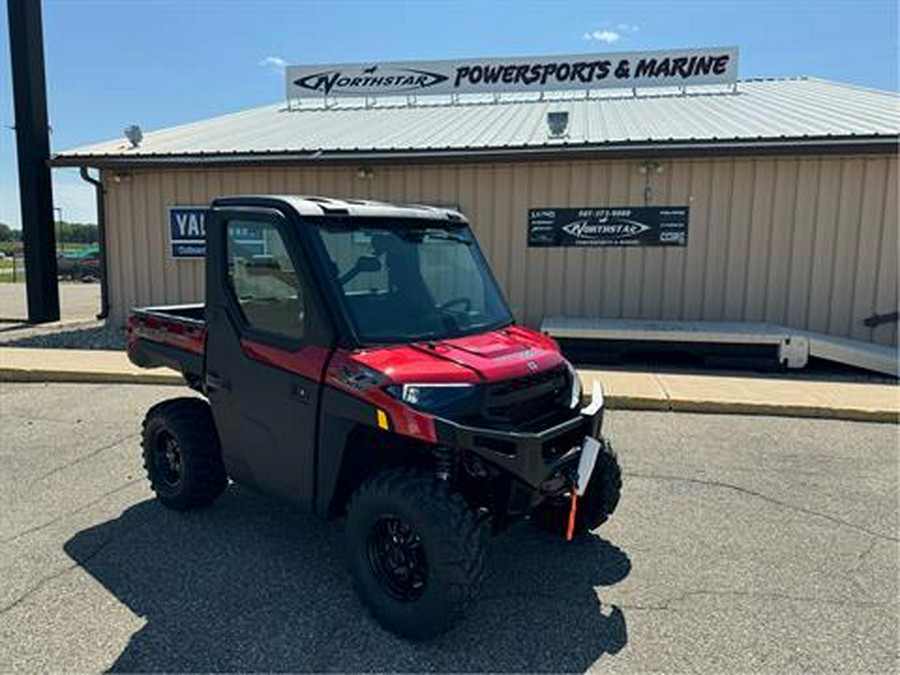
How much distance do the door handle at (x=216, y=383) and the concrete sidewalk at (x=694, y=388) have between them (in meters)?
4.54

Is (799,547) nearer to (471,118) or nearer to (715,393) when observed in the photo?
(715,393)

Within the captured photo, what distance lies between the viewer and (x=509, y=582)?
3.54m

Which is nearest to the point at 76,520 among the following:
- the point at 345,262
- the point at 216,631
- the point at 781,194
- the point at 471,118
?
the point at 216,631

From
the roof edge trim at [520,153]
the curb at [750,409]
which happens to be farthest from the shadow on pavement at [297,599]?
the roof edge trim at [520,153]

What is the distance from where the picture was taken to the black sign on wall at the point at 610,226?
1016cm

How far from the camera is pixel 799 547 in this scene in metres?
4.00

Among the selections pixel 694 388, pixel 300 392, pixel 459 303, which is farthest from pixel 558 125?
pixel 300 392

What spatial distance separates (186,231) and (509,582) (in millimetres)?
10243

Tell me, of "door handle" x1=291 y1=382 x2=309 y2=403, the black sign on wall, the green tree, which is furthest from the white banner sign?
the green tree

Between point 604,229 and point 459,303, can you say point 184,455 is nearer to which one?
point 459,303

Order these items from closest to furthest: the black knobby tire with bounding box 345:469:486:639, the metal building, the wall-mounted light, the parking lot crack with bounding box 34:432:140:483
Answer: the black knobby tire with bounding box 345:469:486:639
the parking lot crack with bounding box 34:432:140:483
the metal building
the wall-mounted light

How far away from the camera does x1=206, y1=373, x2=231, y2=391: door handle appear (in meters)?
3.83

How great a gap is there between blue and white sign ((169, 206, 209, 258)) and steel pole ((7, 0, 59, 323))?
351 centimetres

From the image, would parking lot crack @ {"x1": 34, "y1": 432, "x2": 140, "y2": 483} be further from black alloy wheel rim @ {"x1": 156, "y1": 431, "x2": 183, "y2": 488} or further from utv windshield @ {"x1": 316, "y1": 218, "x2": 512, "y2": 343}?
utv windshield @ {"x1": 316, "y1": 218, "x2": 512, "y2": 343}
